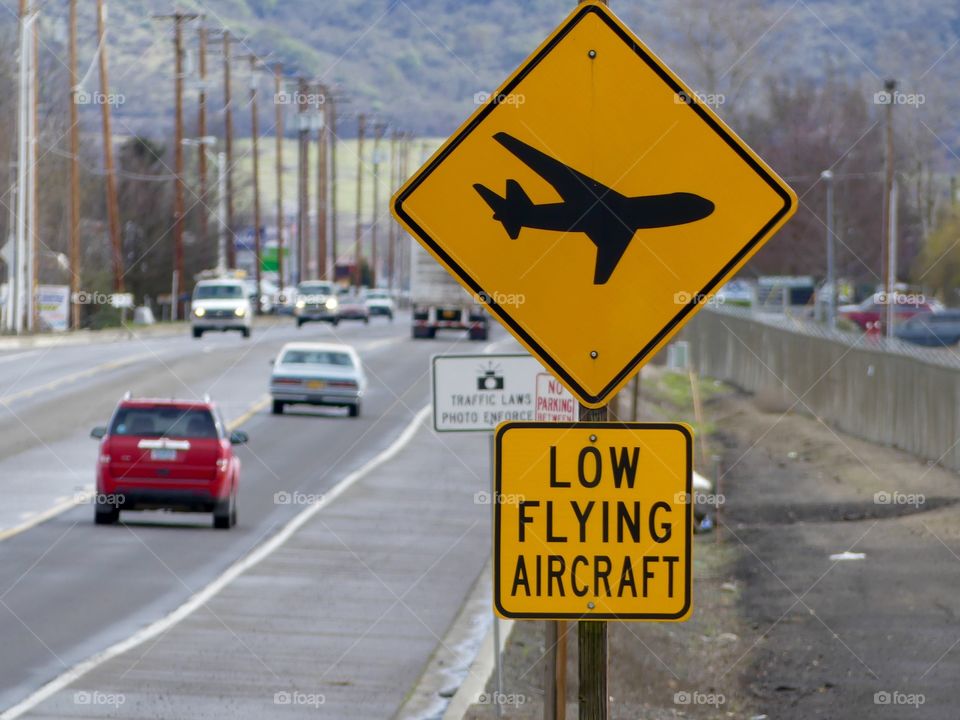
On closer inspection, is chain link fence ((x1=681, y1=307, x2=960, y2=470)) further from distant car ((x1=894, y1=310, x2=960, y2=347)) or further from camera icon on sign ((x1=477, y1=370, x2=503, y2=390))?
camera icon on sign ((x1=477, y1=370, x2=503, y2=390))

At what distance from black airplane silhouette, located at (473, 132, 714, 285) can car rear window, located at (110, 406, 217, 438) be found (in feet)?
57.7

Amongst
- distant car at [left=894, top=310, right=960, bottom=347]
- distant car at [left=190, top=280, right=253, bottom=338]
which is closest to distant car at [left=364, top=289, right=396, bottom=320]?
distant car at [left=190, top=280, right=253, bottom=338]

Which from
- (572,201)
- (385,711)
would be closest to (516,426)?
(572,201)

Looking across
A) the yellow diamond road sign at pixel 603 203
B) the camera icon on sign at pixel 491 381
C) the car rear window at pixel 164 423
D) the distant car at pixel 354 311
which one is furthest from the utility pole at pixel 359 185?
the yellow diamond road sign at pixel 603 203

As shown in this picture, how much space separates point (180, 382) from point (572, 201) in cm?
3834

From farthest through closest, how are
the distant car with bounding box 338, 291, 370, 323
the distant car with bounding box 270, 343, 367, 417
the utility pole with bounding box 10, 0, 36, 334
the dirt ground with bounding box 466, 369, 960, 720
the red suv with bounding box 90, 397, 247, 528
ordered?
1. the distant car with bounding box 338, 291, 370, 323
2. the utility pole with bounding box 10, 0, 36, 334
3. the distant car with bounding box 270, 343, 367, 417
4. the red suv with bounding box 90, 397, 247, 528
5. the dirt ground with bounding box 466, 369, 960, 720

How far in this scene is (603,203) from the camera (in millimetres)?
5023

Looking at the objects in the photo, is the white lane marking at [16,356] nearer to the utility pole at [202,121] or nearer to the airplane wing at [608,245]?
the utility pole at [202,121]

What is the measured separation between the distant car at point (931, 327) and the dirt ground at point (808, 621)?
3198 cm

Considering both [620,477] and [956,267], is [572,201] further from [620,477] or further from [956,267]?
[956,267]

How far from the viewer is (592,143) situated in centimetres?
504

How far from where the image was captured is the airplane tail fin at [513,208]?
16.6ft

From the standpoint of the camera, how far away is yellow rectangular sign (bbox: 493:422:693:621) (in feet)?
16.6

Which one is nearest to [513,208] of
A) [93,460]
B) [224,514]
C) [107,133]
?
[224,514]
